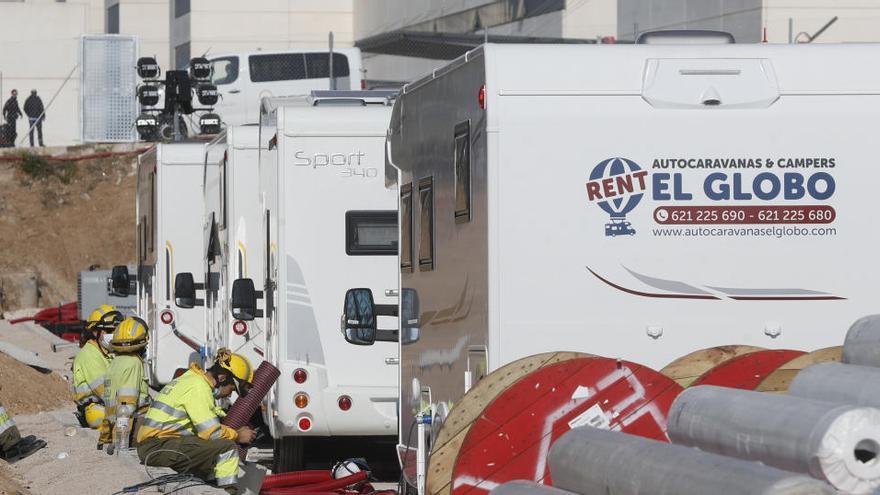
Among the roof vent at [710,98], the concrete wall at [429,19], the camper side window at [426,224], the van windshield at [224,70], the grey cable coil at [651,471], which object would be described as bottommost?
the grey cable coil at [651,471]

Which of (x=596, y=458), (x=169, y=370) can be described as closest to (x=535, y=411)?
(x=596, y=458)

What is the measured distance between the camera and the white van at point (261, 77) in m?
35.3

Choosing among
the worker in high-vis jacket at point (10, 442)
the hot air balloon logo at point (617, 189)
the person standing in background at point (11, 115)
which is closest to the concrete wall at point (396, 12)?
the person standing in background at point (11, 115)

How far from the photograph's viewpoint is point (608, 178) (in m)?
8.04

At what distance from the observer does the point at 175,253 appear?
19.5 metres

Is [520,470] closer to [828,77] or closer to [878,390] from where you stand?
[878,390]

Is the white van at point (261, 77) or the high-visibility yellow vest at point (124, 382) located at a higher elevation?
the white van at point (261, 77)

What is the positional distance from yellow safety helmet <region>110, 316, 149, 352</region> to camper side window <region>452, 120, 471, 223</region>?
25.2 feet

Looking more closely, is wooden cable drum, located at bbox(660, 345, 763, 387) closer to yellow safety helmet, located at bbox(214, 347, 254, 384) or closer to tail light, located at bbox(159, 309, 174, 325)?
yellow safety helmet, located at bbox(214, 347, 254, 384)

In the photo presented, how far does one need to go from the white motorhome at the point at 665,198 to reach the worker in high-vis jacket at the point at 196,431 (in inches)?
180

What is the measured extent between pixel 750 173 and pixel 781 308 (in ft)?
2.22

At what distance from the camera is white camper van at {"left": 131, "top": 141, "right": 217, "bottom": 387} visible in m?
19.4

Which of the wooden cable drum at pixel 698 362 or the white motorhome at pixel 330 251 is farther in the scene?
the white motorhome at pixel 330 251

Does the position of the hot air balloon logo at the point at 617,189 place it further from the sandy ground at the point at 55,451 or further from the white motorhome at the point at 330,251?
the sandy ground at the point at 55,451
